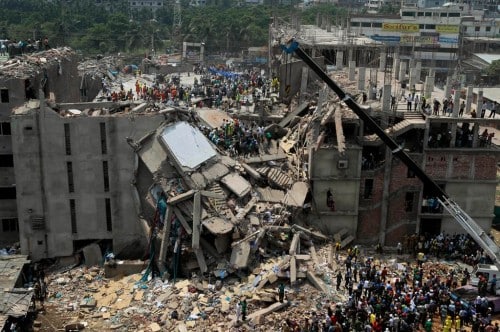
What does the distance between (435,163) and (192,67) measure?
48.4 m

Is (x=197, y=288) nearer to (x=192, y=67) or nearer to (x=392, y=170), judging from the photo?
(x=392, y=170)

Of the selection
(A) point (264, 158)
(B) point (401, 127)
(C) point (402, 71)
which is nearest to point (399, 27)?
(C) point (402, 71)

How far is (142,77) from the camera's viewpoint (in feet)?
199

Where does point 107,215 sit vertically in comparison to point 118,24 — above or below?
below

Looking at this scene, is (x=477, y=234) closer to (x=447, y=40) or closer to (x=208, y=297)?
(x=208, y=297)

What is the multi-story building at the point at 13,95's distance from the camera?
3147cm

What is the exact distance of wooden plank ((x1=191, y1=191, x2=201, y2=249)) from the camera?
26.8m

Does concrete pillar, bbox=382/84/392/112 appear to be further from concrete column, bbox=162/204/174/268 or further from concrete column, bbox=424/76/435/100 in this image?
concrete column, bbox=162/204/174/268

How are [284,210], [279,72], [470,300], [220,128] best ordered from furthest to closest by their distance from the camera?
[279,72] < [220,128] < [284,210] < [470,300]

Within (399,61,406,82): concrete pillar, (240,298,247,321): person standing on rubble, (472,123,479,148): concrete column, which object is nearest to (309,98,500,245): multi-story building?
(472,123,479,148): concrete column

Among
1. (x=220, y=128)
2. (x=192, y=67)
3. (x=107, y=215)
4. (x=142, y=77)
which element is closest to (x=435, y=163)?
(x=220, y=128)

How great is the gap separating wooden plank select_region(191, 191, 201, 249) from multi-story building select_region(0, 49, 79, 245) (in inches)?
372

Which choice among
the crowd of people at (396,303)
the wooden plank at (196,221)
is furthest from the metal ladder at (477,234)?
the wooden plank at (196,221)

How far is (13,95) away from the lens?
3145 centimetres
